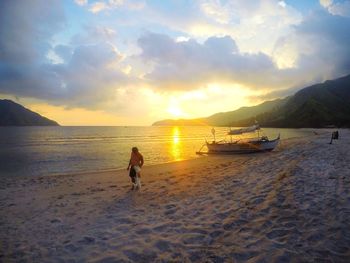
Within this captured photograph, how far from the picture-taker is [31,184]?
17328 mm

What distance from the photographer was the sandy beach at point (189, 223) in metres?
6.34

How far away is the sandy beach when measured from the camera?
634 cm

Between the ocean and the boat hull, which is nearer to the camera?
the ocean

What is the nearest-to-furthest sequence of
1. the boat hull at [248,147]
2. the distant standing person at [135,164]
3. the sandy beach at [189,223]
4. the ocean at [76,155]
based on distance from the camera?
1. the sandy beach at [189,223]
2. the distant standing person at [135,164]
3. the ocean at [76,155]
4. the boat hull at [248,147]

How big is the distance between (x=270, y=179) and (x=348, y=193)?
4.33 m

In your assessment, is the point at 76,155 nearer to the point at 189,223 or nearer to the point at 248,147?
the point at 248,147

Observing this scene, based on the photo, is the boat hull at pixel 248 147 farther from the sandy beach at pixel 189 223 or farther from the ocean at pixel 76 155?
the sandy beach at pixel 189 223

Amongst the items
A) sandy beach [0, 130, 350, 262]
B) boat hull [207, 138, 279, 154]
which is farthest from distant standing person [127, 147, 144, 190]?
boat hull [207, 138, 279, 154]

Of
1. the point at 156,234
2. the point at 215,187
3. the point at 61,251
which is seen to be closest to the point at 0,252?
the point at 61,251

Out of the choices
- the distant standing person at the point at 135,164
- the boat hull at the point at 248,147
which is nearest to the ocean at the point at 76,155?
the boat hull at the point at 248,147

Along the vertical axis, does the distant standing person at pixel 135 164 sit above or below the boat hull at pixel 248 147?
above

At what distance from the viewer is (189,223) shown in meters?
8.36

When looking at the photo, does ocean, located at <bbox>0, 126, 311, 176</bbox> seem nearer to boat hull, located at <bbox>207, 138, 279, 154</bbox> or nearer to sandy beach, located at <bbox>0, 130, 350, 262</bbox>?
boat hull, located at <bbox>207, 138, 279, 154</bbox>

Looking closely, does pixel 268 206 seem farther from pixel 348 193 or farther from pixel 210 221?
pixel 348 193
